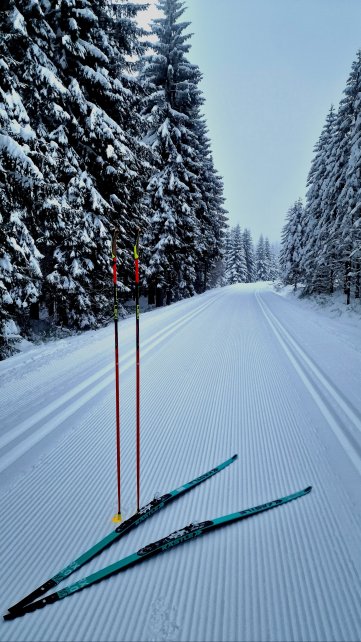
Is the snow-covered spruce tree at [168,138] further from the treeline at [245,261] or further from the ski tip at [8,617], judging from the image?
the treeline at [245,261]

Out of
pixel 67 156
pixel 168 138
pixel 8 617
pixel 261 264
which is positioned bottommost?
pixel 8 617

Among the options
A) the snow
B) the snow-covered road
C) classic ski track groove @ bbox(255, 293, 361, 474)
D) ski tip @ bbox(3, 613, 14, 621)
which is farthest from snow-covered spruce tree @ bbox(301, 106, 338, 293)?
ski tip @ bbox(3, 613, 14, 621)

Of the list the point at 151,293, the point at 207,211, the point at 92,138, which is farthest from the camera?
the point at 207,211

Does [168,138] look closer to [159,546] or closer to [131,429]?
[131,429]

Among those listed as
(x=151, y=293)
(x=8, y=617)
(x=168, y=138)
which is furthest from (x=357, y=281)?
(x=8, y=617)

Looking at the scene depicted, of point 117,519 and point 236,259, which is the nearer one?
point 117,519

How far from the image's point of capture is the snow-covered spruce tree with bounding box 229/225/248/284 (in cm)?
6213

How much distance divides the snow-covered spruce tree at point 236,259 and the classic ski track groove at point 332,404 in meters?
55.6

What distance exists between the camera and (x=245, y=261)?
65.9 meters

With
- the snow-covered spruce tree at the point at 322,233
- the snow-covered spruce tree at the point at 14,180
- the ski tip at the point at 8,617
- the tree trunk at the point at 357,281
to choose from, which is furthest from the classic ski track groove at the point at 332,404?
the snow-covered spruce tree at the point at 322,233

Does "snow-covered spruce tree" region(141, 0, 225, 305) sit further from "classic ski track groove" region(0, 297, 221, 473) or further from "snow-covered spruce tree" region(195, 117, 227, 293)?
"classic ski track groove" region(0, 297, 221, 473)

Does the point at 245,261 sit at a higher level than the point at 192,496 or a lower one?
higher

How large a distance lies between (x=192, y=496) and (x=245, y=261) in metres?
65.9

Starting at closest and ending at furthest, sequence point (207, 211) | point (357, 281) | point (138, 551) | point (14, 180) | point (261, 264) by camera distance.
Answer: point (138, 551)
point (14, 180)
point (357, 281)
point (207, 211)
point (261, 264)
